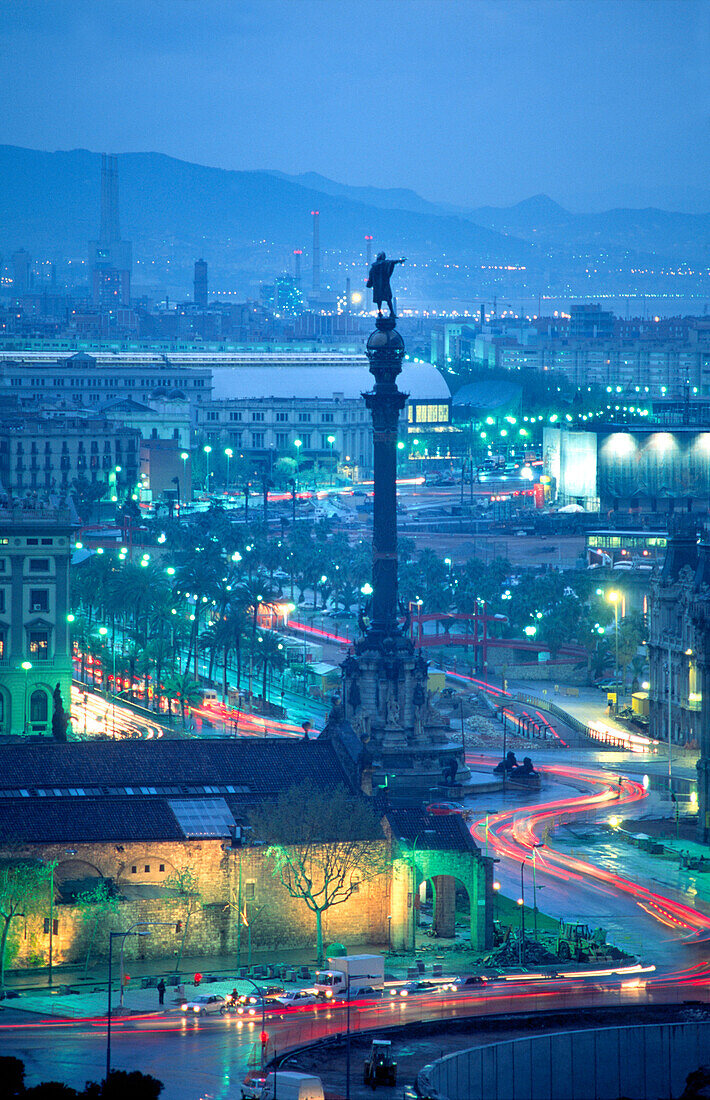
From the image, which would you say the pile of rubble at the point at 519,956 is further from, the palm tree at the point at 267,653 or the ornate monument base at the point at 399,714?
the palm tree at the point at 267,653

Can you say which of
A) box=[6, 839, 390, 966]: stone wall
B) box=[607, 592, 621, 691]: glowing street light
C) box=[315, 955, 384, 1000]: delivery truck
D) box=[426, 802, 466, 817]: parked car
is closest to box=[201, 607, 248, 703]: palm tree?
box=[607, 592, 621, 691]: glowing street light

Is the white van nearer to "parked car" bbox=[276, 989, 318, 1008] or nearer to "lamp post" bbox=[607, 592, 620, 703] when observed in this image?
"parked car" bbox=[276, 989, 318, 1008]

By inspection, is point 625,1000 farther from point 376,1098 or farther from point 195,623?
point 195,623

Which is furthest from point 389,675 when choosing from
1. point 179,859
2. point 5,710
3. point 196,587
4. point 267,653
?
point 196,587

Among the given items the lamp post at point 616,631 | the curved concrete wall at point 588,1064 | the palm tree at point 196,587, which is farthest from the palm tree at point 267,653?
the curved concrete wall at point 588,1064

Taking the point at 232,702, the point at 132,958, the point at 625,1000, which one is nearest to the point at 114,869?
the point at 132,958
